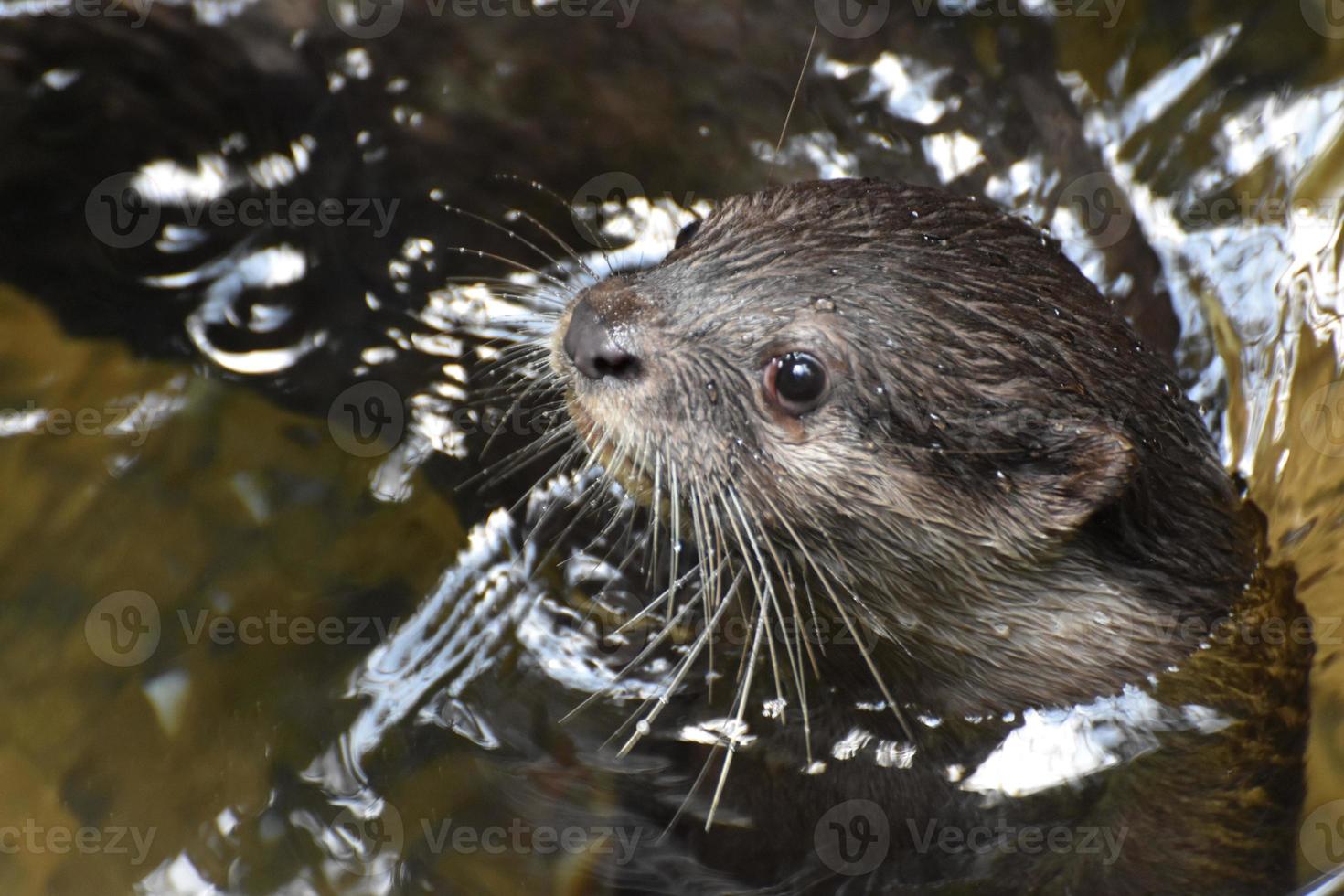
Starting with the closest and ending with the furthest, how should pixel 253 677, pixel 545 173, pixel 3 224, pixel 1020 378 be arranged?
1. pixel 1020 378
2. pixel 253 677
3. pixel 3 224
4. pixel 545 173

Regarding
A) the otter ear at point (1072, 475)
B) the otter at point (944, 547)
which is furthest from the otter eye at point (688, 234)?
the otter ear at point (1072, 475)

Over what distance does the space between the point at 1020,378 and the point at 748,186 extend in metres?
1.24

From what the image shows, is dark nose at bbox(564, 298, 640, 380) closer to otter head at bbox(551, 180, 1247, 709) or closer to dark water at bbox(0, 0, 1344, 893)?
otter head at bbox(551, 180, 1247, 709)

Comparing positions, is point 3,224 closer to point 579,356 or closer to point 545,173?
point 545,173

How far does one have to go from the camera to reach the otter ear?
2.09 meters

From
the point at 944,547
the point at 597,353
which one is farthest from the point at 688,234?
→ the point at 944,547

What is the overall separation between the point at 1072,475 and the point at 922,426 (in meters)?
0.25

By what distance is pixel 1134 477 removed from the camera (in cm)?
213

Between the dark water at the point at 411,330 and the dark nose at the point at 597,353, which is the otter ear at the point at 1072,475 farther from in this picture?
the dark water at the point at 411,330

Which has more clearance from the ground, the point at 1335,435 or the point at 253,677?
the point at 1335,435

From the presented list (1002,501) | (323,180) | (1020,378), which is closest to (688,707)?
(1002,501)

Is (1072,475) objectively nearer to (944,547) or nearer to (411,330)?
(944,547)

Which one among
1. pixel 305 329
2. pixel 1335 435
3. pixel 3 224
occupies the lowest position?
pixel 3 224

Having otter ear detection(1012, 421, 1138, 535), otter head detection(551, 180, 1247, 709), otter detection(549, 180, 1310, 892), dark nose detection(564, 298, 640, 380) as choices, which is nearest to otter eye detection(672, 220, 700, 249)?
otter detection(549, 180, 1310, 892)
